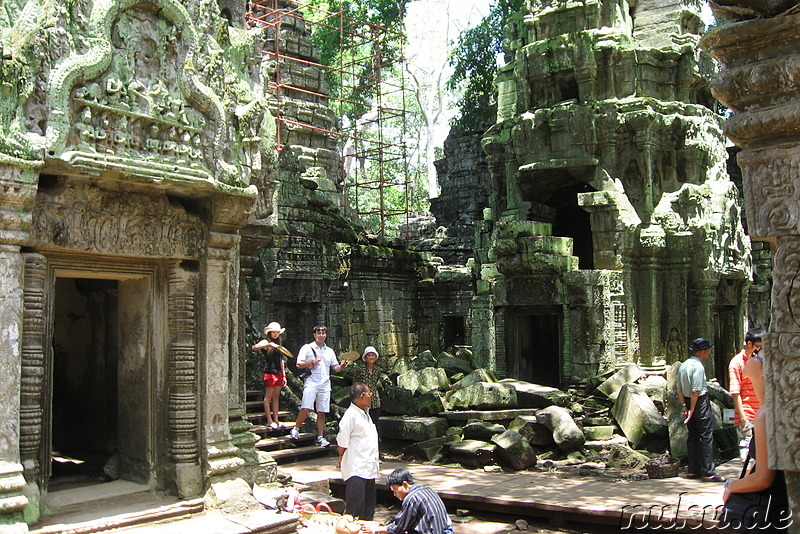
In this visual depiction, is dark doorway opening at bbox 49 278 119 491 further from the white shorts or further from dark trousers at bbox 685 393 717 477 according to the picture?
dark trousers at bbox 685 393 717 477

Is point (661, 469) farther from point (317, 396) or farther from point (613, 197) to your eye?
point (613, 197)

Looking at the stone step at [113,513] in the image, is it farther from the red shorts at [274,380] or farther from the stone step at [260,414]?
the stone step at [260,414]

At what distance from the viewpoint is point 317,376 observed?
9656 millimetres

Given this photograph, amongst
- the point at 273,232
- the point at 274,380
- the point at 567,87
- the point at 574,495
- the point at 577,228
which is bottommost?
the point at 574,495

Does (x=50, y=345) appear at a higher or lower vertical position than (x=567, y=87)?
lower

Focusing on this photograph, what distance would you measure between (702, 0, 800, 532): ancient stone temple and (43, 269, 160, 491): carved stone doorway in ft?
14.6

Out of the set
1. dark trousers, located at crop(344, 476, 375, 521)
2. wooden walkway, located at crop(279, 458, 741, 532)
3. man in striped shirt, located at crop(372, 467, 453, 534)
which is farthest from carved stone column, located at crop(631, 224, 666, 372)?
man in striped shirt, located at crop(372, 467, 453, 534)

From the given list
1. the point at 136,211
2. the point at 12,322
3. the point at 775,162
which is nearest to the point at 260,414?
the point at 136,211

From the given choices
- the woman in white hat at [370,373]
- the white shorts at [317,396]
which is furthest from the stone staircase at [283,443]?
the woman in white hat at [370,373]

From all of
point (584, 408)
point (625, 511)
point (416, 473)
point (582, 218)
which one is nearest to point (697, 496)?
point (625, 511)

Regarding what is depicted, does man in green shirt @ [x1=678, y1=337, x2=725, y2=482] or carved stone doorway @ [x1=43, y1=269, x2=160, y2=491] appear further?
man in green shirt @ [x1=678, y1=337, x2=725, y2=482]

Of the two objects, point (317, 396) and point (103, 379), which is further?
point (317, 396)

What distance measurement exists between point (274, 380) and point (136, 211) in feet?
15.0

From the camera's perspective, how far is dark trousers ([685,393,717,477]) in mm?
7906
